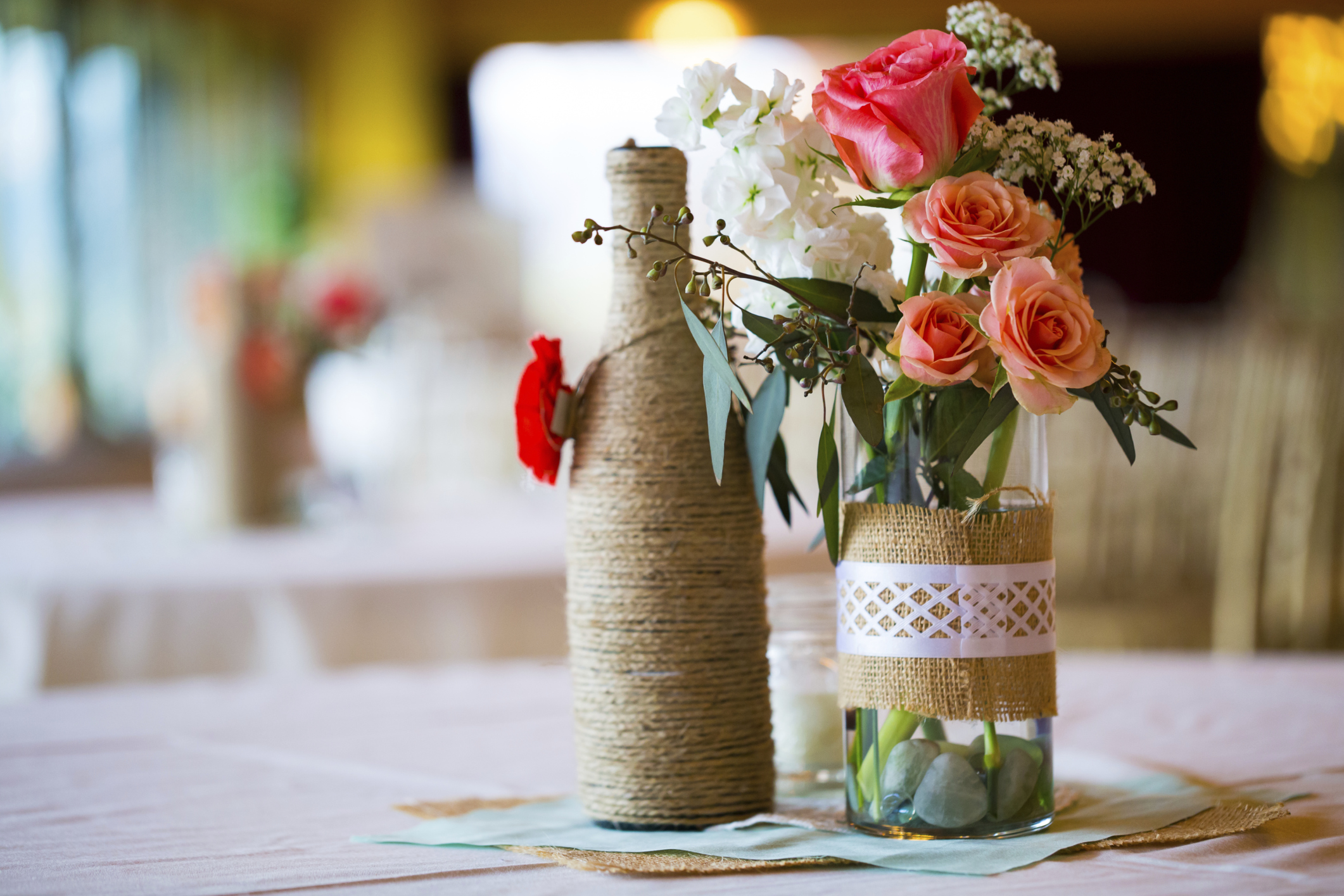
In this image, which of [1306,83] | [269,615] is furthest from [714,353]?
[1306,83]

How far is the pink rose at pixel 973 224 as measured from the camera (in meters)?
0.54

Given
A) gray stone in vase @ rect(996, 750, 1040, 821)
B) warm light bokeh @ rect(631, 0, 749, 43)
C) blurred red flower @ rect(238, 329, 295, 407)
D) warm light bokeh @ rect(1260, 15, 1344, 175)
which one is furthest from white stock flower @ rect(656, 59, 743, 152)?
warm light bokeh @ rect(631, 0, 749, 43)

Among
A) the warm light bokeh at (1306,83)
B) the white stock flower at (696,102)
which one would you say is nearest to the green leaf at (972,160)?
the white stock flower at (696,102)

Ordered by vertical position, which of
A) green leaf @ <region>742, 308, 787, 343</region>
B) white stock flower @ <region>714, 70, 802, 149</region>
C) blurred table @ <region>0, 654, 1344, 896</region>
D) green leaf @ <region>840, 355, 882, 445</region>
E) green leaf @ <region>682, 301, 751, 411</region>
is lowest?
blurred table @ <region>0, 654, 1344, 896</region>

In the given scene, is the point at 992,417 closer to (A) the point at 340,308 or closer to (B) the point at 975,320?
(B) the point at 975,320

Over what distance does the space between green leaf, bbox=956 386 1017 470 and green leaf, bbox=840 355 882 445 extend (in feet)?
0.13

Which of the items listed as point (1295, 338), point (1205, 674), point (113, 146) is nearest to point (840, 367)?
point (1205, 674)

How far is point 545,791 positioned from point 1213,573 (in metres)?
2.21

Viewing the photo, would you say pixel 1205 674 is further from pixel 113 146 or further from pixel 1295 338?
Answer: pixel 113 146

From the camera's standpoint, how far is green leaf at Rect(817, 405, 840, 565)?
0.60 m

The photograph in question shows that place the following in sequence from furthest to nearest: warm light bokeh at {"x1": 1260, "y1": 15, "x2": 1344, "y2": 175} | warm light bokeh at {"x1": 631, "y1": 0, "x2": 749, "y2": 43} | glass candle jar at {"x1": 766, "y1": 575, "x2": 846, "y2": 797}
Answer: warm light bokeh at {"x1": 631, "y1": 0, "x2": 749, "y2": 43} → warm light bokeh at {"x1": 1260, "y1": 15, "x2": 1344, "y2": 175} → glass candle jar at {"x1": 766, "y1": 575, "x2": 846, "y2": 797}

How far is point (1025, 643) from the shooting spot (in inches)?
23.0

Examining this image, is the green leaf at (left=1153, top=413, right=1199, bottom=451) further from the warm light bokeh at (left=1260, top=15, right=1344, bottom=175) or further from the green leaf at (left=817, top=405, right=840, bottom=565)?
the warm light bokeh at (left=1260, top=15, right=1344, bottom=175)

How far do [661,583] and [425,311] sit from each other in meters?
6.08
